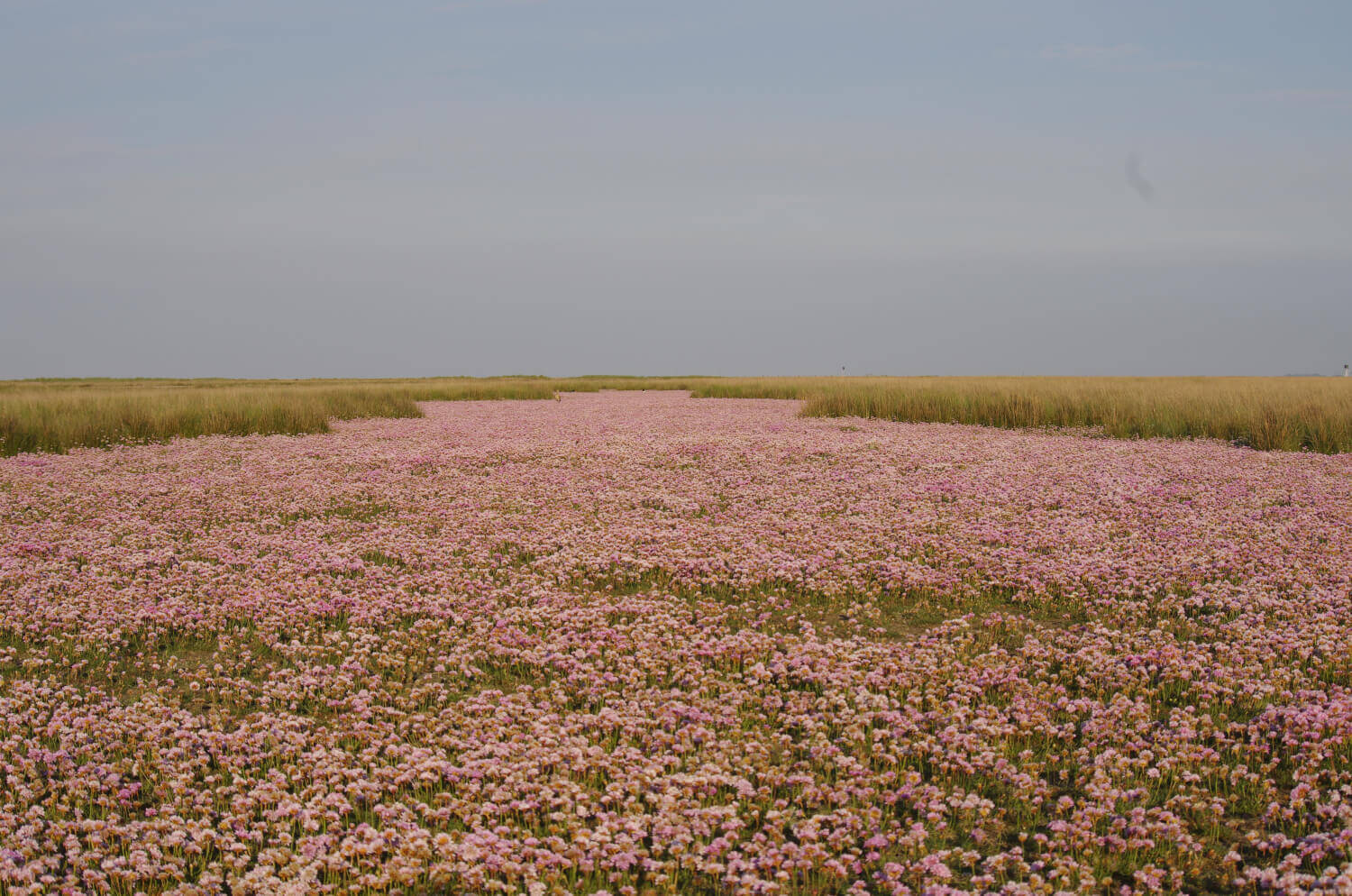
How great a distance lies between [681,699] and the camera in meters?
5.57

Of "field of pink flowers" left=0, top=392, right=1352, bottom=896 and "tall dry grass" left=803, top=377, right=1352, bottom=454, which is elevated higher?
"tall dry grass" left=803, top=377, right=1352, bottom=454

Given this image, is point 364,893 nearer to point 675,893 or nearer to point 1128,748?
point 675,893

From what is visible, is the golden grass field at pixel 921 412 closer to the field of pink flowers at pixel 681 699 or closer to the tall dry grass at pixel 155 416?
the tall dry grass at pixel 155 416

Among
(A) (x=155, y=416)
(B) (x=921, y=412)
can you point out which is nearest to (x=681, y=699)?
Answer: (A) (x=155, y=416)

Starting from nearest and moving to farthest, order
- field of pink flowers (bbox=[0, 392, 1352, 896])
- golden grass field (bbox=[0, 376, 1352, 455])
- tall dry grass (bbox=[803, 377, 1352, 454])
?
field of pink flowers (bbox=[0, 392, 1352, 896]) → tall dry grass (bbox=[803, 377, 1352, 454]) → golden grass field (bbox=[0, 376, 1352, 455])

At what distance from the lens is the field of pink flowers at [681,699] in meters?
3.98

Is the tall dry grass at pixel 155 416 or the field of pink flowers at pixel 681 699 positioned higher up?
the tall dry grass at pixel 155 416

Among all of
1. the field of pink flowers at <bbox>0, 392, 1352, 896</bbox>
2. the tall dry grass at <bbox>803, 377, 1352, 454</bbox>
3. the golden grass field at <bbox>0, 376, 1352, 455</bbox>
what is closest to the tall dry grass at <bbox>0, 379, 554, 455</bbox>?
the golden grass field at <bbox>0, 376, 1352, 455</bbox>

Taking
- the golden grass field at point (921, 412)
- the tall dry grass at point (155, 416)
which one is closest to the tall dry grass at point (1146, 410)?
the golden grass field at point (921, 412)

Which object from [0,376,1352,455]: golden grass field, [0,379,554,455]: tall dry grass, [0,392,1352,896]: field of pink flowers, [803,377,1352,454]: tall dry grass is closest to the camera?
[0,392,1352,896]: field of pink flowers

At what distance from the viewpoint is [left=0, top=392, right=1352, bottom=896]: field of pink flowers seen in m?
3.98

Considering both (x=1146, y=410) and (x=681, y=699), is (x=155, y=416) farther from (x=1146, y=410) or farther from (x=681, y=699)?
(x=1146, y=410)

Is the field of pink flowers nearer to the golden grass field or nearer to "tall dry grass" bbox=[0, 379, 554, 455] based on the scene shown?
the golden grass field

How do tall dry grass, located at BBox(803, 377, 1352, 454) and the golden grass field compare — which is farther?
the golden grass field
